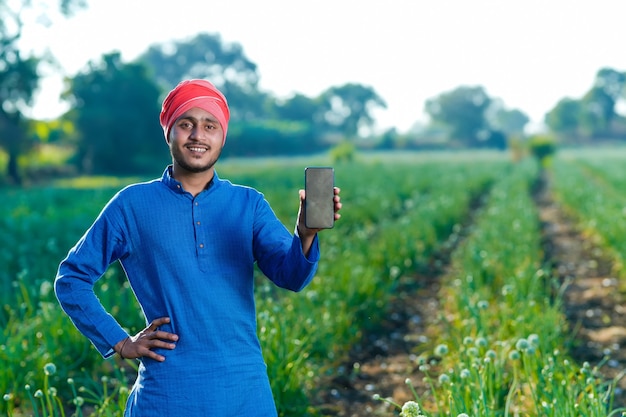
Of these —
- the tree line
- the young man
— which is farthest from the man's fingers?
the tree line

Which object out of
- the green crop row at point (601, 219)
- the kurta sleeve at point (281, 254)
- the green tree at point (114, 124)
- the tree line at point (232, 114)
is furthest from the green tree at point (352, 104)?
the kurta sleeve at point (281, 254)

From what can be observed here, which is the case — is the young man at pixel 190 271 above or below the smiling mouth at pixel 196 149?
below

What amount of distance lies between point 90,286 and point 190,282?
0.91ft

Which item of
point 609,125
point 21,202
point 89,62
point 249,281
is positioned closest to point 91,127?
point 89,62

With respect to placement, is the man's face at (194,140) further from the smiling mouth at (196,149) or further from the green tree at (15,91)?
the green tree at (15,91)

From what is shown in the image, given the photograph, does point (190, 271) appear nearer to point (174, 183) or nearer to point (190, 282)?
point (190, 282)

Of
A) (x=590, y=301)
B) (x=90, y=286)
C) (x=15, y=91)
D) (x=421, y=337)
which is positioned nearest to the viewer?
(x=90, y=286)

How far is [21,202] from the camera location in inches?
585

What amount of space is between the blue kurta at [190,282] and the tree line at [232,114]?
27132 millimetres

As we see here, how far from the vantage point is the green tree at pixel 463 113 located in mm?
72769

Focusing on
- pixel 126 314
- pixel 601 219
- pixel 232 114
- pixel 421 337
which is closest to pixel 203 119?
pixel 126 314

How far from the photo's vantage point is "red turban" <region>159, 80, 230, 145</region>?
1998 millimetres

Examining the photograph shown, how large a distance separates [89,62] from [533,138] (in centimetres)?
2745

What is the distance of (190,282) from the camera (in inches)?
77.5
